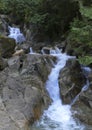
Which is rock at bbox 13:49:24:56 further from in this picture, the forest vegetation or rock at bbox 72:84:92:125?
rock at bbox 72:84:92:125

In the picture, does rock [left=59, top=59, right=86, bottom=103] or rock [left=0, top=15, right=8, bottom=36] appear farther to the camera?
rock [left=0, top=15, right=8, bottom=36]

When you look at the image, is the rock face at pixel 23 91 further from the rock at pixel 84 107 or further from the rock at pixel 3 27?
the rock at pixel 3 27

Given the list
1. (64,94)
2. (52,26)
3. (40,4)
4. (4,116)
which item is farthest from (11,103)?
(40,4)

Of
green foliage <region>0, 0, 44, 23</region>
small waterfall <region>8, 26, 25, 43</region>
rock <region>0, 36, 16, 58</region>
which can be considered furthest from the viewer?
green foliage <region>0, 0, 44, 23</region>

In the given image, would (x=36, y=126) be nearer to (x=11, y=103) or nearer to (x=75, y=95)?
(x=11, y=103)

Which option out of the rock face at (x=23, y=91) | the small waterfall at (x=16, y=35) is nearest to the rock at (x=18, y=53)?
the rock face at (x=23, y=91)

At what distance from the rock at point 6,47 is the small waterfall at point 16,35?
4162 millimetres

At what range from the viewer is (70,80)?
1400 centimetres

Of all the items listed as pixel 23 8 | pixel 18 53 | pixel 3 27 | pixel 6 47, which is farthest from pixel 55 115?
pixel 23 8

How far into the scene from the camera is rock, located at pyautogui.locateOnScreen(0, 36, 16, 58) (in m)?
16.1

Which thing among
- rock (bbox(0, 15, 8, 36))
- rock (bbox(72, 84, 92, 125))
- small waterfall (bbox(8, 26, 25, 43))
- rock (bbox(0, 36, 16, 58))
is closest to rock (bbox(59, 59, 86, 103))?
rock (bbox(72, 84, 92, 125))

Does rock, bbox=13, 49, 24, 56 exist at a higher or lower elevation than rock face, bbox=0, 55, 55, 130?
lower

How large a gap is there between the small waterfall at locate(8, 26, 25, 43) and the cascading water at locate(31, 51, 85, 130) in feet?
21.6

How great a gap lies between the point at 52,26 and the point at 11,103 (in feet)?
34.0
